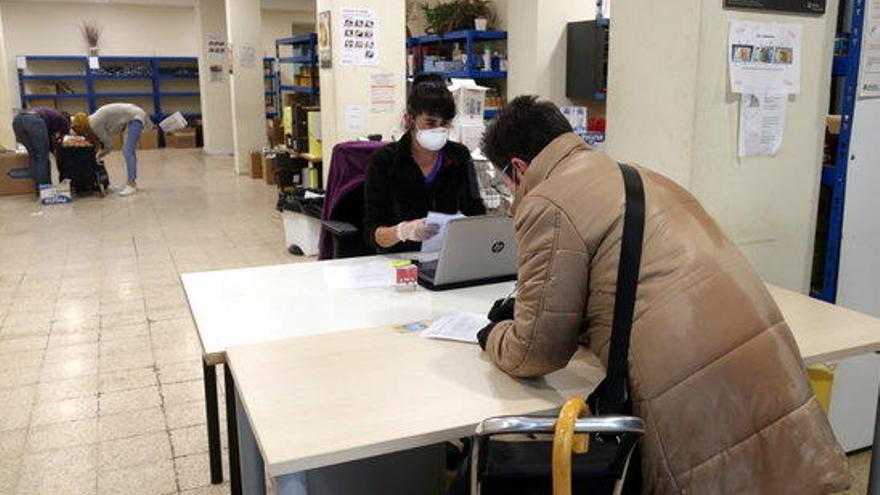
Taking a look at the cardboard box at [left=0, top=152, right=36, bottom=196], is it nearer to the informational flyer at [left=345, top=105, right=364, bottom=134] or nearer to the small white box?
the small white box

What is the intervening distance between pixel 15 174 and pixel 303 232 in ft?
17.5

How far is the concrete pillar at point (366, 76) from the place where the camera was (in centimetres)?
520

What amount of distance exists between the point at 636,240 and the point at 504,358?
1.39 feet

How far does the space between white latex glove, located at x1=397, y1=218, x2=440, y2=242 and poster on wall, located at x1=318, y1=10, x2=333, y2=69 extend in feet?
9.67

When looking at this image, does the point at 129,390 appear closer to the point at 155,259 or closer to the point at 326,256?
the point at 326,256

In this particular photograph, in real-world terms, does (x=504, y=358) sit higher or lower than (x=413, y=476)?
higher

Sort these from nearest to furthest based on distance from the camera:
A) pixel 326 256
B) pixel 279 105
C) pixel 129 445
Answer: pixel 129 445 < pixel 326 256 < pixel 279 105

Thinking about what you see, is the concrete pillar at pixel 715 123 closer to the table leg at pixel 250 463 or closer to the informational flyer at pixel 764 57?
the informational flyer at pixel 764 57

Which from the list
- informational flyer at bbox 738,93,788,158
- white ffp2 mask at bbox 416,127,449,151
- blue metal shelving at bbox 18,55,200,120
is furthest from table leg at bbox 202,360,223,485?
blue metal shelving at bbox 18,55,200,120

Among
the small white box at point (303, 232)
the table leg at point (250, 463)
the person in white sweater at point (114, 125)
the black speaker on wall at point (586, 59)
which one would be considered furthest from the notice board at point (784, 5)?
the person in white sweater at point (114, 125)

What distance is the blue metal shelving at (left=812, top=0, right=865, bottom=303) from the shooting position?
8.52 ft

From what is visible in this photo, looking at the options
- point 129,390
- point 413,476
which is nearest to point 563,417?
point 413,476

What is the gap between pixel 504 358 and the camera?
163 cm

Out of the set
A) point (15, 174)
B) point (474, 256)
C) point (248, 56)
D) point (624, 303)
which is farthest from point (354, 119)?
point (15, 174)
